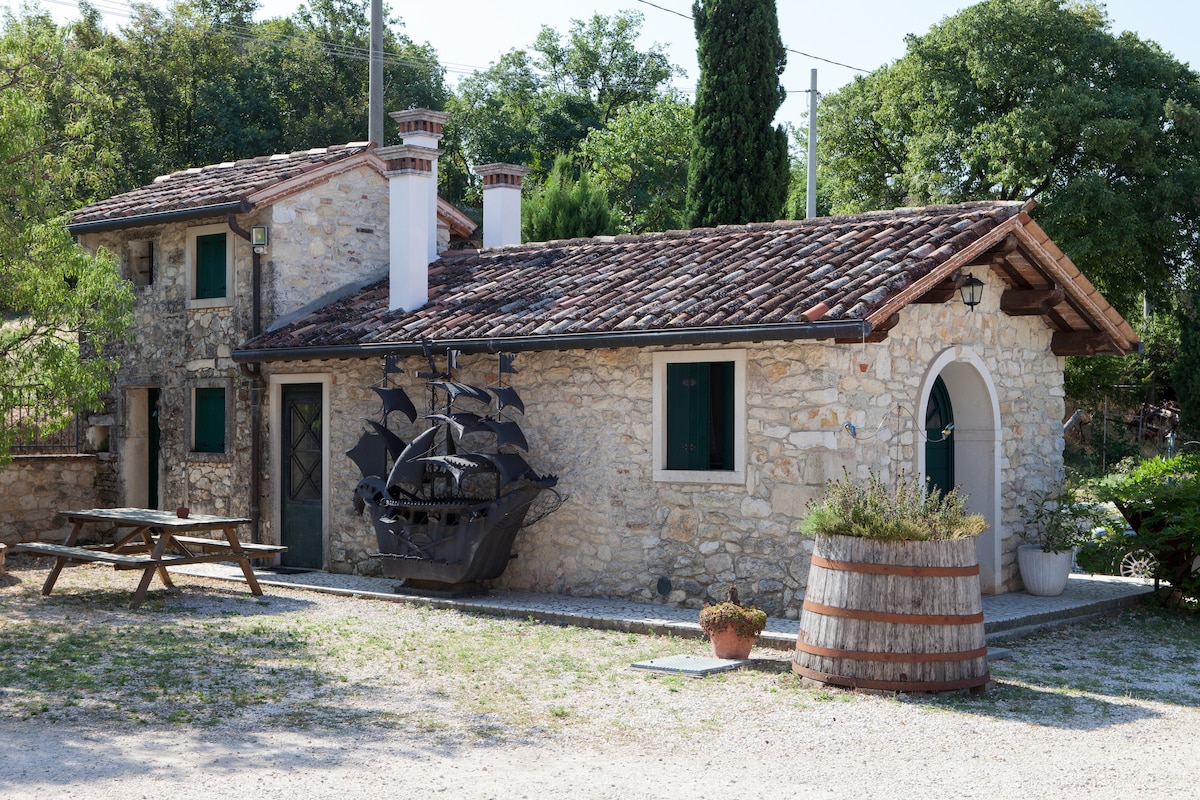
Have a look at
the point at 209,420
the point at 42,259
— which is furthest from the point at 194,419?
the point at 42,259

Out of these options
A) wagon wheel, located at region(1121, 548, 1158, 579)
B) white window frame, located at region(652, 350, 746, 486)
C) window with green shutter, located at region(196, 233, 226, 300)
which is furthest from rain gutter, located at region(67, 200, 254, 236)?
wagon wheel, located at region(1121, 548, 1158, 579)

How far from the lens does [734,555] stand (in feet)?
33.6

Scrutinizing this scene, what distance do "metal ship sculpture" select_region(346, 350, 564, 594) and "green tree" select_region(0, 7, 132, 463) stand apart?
2.70 m

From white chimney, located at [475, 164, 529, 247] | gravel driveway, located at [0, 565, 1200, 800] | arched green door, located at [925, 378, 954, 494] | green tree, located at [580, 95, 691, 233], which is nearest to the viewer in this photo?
gravel driveway, located at [0, 565, 1200, 800]

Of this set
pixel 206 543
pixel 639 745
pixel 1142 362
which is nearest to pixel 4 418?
pixel 206 543

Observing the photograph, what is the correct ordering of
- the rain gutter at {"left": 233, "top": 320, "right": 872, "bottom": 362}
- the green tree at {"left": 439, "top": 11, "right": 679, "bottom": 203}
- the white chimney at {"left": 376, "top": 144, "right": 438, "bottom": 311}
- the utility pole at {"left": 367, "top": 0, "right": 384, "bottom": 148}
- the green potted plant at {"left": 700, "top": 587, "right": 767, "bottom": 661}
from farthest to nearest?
the green tree at {"left": 439, "top": 11, "right": 679, "bottom": 203}, the utility pole at {"left": 367, "top": 0, "right": 384, "bottom": 148}, the white chimney at {"left": 376, "top": 144, "right": 438, "bottom": 311}, the rain gutter at {"left": 233, "top": 320, "right": 872, "bottom": 362}, the green potted plant at {"left": 700, "top": 587, "right": 767, "bottom": 661}

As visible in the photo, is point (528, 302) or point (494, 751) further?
point (528, 302)

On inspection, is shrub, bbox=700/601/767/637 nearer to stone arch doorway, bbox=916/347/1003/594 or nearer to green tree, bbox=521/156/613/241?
stone arch doorway, bbox=916/347/1003/594

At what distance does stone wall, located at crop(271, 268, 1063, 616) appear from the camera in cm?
992

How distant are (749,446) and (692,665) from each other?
2351mm

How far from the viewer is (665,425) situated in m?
10.7

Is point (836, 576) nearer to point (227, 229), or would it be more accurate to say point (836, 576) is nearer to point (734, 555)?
point (734, 555)

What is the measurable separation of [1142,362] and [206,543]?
77.9 ft

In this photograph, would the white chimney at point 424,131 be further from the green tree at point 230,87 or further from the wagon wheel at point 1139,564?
the green tree at point 230,87
